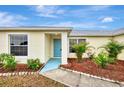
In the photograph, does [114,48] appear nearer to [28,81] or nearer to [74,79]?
[74,79]

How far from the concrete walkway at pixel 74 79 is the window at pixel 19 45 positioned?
3171 millimetres

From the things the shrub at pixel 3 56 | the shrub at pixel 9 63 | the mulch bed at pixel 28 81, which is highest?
the shrub at pixel 3 56

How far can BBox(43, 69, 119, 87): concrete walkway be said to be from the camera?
877 cm

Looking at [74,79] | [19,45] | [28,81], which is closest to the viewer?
[28,81]

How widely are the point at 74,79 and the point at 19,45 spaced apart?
5.47m

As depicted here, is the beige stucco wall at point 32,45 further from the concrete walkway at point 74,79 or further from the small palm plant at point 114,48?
A: the small palm plant at point 114,48

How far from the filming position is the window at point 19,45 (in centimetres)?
1371

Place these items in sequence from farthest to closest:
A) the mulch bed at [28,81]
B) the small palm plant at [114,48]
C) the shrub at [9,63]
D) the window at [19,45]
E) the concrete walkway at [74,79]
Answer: the small palm plant at [114,48] → the window at [19,45] → the shrub at [9,63] → the mulch bed at [28,81] → the concrete walkway at [74,79]

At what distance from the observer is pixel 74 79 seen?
9.62m

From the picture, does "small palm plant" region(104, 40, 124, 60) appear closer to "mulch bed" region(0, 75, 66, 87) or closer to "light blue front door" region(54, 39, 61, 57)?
"light blue front door" region(54, 39, 61, 57)

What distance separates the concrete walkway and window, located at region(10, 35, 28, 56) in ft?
10.4

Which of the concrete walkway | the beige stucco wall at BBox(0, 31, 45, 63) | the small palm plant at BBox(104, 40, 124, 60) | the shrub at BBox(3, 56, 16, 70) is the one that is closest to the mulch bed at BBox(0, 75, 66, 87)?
the concrete walkway

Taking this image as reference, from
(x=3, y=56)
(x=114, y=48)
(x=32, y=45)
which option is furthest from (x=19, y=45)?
(x=114, y=48)

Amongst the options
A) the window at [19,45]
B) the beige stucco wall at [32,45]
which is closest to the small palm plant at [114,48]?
the beige stucco wall at [32,45]
